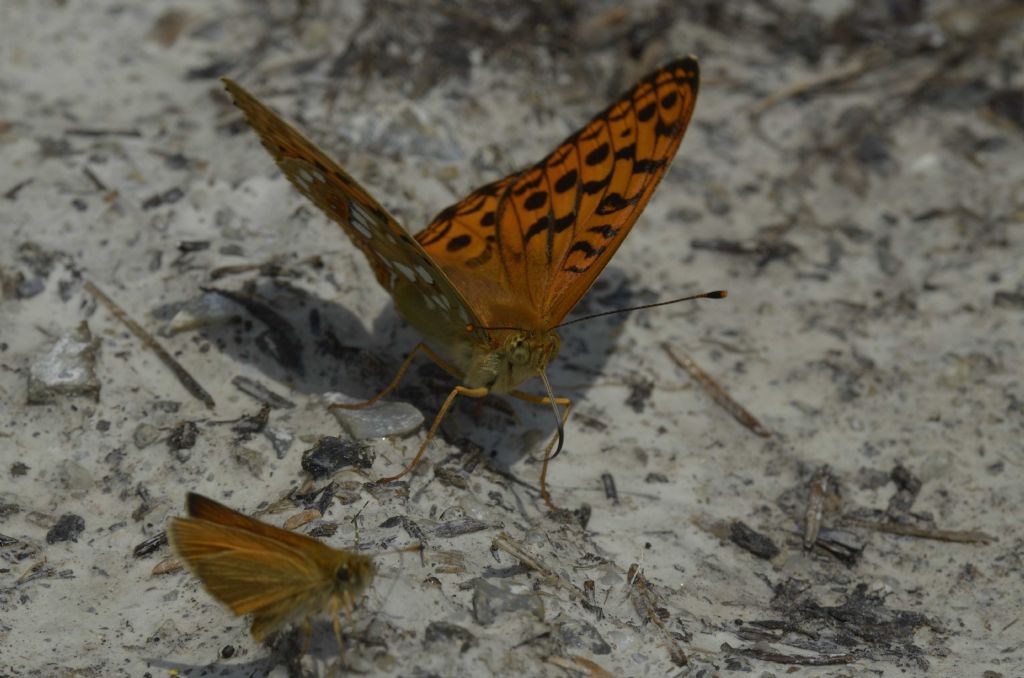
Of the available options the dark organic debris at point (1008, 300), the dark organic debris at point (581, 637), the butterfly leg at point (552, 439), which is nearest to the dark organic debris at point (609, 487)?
the butterfly leg at point (552, 439)

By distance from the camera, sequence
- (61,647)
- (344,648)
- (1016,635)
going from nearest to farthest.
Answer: (344,648), (61,647), (1016,635)

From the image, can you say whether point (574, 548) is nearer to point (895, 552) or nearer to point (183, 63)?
point (895, 552)

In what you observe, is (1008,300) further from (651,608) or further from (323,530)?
(323,530)

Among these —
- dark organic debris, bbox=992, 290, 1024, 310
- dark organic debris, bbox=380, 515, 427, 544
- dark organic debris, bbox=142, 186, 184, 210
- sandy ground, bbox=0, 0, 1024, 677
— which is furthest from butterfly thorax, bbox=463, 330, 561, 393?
dark organic debris, bbox=992, 290, 1024, 310

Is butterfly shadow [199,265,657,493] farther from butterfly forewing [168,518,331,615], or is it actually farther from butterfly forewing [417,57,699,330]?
butterfly forewing [168,518,331,615]

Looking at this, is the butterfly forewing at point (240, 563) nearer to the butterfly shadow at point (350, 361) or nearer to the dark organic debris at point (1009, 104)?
the butterfly shadow at point (350, 361)

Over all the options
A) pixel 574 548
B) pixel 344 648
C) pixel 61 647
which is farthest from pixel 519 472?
pixel 61 647
